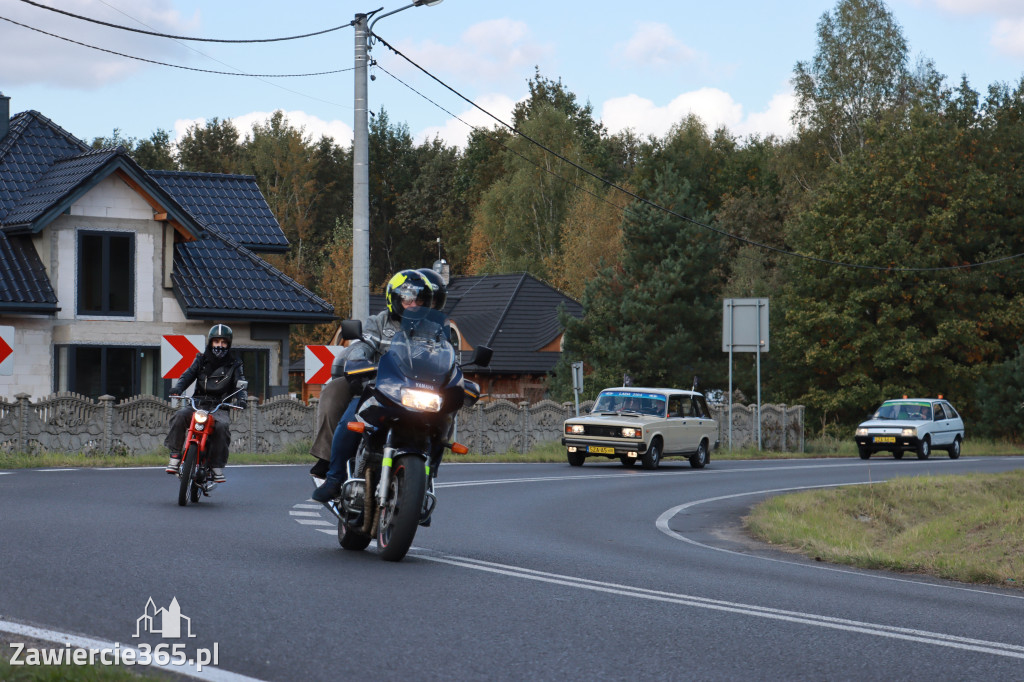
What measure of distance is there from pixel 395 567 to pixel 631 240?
47392 millimetres

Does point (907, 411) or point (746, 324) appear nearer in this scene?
point (746, 324)

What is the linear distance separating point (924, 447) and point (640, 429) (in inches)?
515

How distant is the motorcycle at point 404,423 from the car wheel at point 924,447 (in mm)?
30047

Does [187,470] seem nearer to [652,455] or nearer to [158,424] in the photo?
[158,424]

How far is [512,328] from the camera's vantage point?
63.7 meters

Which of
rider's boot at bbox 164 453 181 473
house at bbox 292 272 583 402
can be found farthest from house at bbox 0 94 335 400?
house at bbox 292 272 583 402

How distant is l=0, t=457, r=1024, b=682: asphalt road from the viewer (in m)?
6.15

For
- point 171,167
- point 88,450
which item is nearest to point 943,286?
point 88,450

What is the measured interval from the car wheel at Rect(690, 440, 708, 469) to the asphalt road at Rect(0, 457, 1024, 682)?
15984 millimetres

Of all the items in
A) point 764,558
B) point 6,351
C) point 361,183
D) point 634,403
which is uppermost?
point 361,183

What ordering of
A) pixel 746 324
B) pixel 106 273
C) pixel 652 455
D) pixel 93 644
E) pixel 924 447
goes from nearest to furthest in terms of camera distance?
pixel 93 644, pixel 652 455, pixel 106 273, pixel 746 324, pixel 924 447

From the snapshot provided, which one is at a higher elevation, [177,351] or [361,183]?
[361,183]

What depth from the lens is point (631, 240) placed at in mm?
55719

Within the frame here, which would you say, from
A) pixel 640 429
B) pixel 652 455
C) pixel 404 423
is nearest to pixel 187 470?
pixel 404 423
